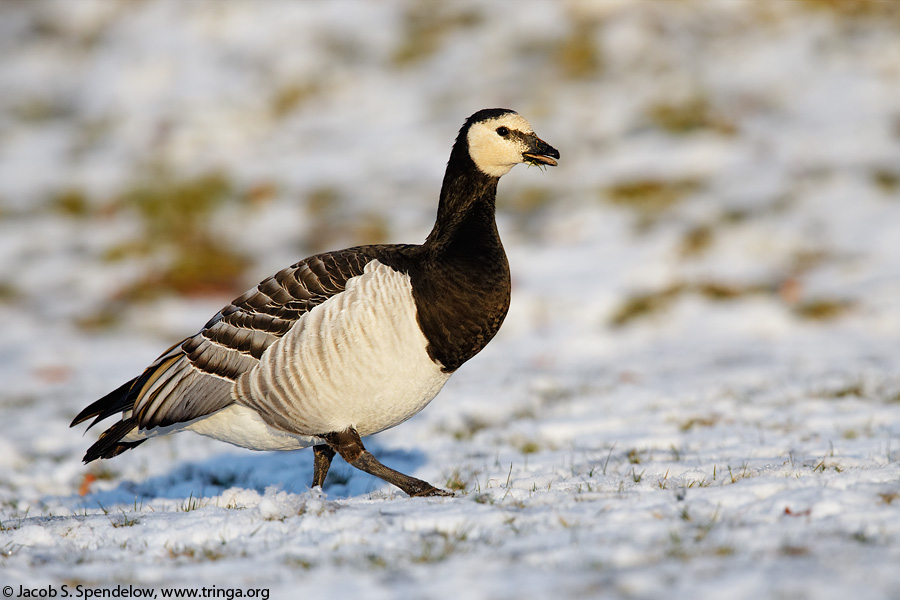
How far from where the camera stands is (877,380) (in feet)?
29.5

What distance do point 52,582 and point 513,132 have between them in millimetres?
3896

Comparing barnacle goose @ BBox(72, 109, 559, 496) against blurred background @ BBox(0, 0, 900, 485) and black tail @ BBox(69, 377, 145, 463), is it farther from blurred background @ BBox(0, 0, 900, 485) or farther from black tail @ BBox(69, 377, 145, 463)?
blurred background @ BBox(0, 0, 900, 485)

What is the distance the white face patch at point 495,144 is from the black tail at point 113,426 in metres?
3.02

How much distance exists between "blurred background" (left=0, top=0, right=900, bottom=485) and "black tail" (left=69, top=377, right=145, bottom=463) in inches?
111

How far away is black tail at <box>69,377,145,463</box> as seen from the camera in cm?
601

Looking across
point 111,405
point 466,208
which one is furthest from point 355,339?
point 111,405

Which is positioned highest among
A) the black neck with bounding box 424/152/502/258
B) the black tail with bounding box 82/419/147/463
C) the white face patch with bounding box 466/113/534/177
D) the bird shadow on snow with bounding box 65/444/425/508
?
the white face patch with bounding box 466/113/534/177

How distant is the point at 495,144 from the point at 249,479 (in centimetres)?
350

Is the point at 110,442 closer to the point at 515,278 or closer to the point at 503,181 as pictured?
the point at 515,278

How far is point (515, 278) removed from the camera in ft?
47.0

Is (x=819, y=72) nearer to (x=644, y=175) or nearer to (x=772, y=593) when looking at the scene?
(x=644, y=175)

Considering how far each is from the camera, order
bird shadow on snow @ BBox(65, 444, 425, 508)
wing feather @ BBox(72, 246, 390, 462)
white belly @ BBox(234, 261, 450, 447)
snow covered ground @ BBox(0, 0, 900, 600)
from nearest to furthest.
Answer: snow covered ground @ BBox(0, 0, 900, 600) → white belly @ BBox(234, 261, 450, 447) → wing feather @ BBox(72, 246, 390, 462) → bird shadow on snow @ BBox(65, 444, 425, 508)

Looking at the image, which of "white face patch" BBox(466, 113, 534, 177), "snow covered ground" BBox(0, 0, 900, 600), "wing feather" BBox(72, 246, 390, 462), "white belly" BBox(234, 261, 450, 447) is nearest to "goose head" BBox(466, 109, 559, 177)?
"white face patch" BBox(466, 113, 534, 177)

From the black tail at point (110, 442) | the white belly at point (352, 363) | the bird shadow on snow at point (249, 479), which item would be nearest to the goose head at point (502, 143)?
the white belly at point (352, 363)
